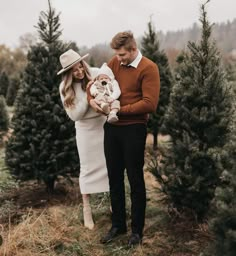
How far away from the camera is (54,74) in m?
6.42

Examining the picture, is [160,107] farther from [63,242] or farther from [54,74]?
[63,242]

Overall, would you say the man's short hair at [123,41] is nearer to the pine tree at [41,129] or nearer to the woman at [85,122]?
the woman at [85,122]

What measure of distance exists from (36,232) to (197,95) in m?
2.48

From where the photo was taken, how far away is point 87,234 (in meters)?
5.01

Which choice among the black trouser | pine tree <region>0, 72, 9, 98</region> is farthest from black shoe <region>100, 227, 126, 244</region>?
pine tree <region>0, 72, 9, 98</region>

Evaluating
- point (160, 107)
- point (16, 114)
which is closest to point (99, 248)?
point (16, 114)

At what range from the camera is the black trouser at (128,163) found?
172 inches

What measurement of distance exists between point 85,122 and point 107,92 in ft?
2.82

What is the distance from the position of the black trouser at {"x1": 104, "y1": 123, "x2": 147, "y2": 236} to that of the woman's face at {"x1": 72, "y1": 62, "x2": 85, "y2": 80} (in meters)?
0.70

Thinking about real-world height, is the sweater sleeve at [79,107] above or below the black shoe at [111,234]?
above

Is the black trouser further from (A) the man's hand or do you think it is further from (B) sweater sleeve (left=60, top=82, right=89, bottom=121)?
(B) sweater sleeve (left=60, top=82, right=89, bottom=121)

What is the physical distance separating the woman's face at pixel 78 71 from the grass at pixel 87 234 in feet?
5.48

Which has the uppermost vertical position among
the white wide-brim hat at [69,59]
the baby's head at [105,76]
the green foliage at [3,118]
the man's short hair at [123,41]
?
the man's short hair at [123,41]

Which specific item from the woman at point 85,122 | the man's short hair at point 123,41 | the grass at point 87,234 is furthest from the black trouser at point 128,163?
the man's short hair at point 123,41
